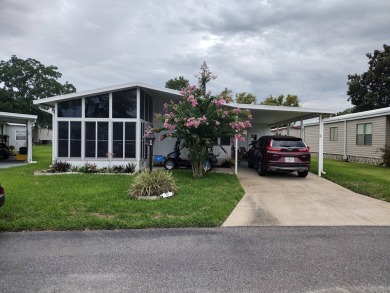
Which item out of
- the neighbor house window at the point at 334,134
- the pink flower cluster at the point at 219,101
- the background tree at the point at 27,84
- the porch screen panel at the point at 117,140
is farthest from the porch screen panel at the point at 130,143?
the background tree at the point at 27,84

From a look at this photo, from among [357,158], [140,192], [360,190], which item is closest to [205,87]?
[140,192]

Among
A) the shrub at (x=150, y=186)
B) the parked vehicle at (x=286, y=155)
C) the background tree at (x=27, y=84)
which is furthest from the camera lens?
the background tree at (x=27, y=84)

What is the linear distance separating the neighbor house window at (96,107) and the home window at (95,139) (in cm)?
34

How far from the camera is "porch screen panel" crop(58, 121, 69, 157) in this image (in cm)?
1238

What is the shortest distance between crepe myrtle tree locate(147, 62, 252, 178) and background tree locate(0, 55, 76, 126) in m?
38.1

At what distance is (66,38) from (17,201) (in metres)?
11.3

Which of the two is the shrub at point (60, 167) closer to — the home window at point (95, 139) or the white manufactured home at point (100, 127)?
the white manufactured home at point (100, 127)

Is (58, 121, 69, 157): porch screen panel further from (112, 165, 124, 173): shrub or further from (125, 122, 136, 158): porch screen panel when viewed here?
(125, 122, 136, 158): porch screen panel

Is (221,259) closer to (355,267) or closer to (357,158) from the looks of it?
(355,267)

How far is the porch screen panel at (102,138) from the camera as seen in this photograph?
1236 centimetres

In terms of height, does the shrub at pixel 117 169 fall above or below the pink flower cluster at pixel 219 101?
below

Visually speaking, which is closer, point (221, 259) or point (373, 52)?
point (221, 259)

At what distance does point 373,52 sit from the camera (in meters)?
30.8

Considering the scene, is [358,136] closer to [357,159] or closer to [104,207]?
[357,159]
